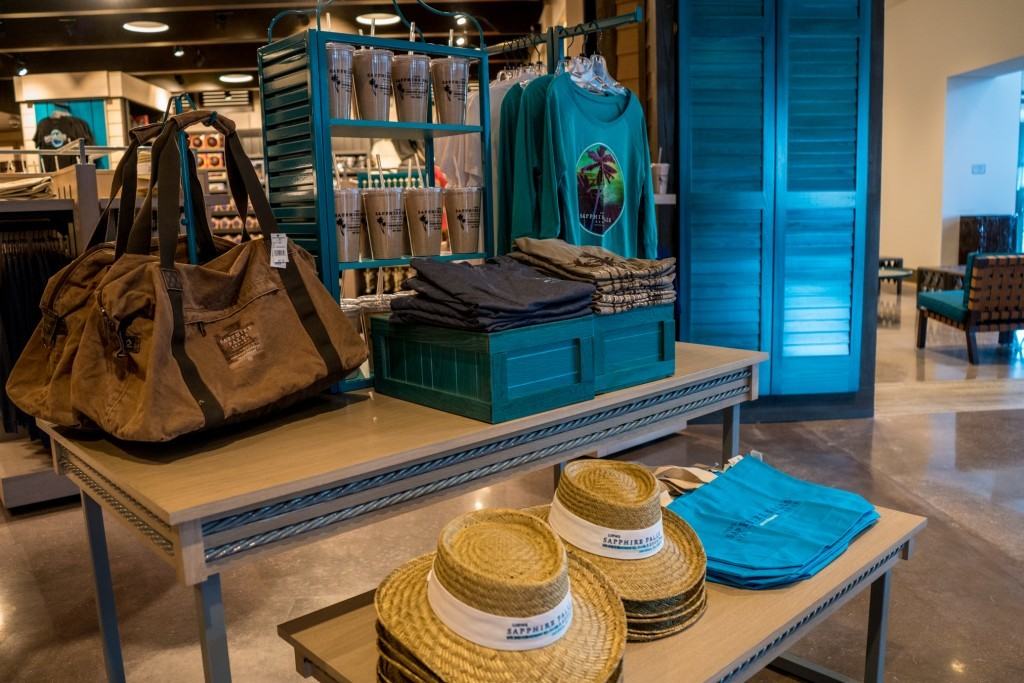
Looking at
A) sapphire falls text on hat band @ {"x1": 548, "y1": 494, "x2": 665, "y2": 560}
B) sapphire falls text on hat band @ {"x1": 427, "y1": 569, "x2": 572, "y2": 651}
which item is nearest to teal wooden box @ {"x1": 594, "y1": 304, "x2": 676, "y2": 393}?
sapphire falls text on hat band @ {"x1": 548, "y1": 494, "x2": 665, "y2": 560}

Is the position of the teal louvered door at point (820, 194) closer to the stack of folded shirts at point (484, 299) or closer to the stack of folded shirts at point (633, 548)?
the stack of folded shirts at point (484, 299)

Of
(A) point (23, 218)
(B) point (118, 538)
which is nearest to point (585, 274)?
(B) point (118, 538)

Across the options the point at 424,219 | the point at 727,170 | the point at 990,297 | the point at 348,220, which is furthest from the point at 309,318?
the point at 990,297

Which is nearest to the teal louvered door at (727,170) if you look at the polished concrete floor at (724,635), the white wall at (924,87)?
the polished concrete floor at (724,635)

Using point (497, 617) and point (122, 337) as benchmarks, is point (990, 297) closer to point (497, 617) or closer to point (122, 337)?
point (497, 617)

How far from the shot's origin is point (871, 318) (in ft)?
14.8

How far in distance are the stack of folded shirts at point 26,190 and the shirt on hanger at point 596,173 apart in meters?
2.24

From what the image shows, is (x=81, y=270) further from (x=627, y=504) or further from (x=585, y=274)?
(x=627, y=504)

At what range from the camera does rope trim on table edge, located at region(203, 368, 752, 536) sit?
125 centimetres

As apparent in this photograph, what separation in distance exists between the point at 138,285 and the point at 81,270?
28cm

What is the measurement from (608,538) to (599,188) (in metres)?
1.83

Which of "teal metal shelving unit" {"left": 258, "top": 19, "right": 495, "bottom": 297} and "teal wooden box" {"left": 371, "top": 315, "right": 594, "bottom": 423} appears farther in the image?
"teal metal shelving unit" {"left": 258, "top": 19, "right": 495, "bottom": 297}

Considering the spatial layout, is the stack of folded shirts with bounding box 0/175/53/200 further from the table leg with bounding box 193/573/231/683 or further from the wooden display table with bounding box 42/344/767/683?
the table leg with bounding box 193/573/231/683

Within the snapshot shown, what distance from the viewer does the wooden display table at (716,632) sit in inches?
49.4
